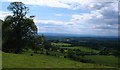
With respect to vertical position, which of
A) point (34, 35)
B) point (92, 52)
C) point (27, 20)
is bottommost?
point (92, 52)

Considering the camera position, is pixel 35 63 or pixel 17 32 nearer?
pixel 35 63

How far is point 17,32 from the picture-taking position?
48406mm

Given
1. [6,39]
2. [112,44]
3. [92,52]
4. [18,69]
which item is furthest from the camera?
[92,52]

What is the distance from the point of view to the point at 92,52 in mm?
60750

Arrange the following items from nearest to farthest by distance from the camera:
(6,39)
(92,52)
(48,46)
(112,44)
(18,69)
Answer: (18,69), (112,44), (6,39), (92,52), (48,46)

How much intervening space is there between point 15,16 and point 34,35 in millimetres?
5511

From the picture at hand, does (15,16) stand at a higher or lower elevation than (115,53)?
higher

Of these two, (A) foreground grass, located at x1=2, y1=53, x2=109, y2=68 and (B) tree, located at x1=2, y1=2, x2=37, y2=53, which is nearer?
(A) foreground grass, located at x1=2, y1=53, x2=109, y2=68

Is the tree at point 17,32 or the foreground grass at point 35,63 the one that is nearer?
the foreground grass at point 35,63

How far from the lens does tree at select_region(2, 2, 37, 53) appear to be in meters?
47.8

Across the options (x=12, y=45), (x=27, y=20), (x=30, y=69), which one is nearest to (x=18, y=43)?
(x=12, y=45)

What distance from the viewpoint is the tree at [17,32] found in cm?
4781

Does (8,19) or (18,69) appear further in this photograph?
(8,19)

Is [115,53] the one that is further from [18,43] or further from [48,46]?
[48,46]
